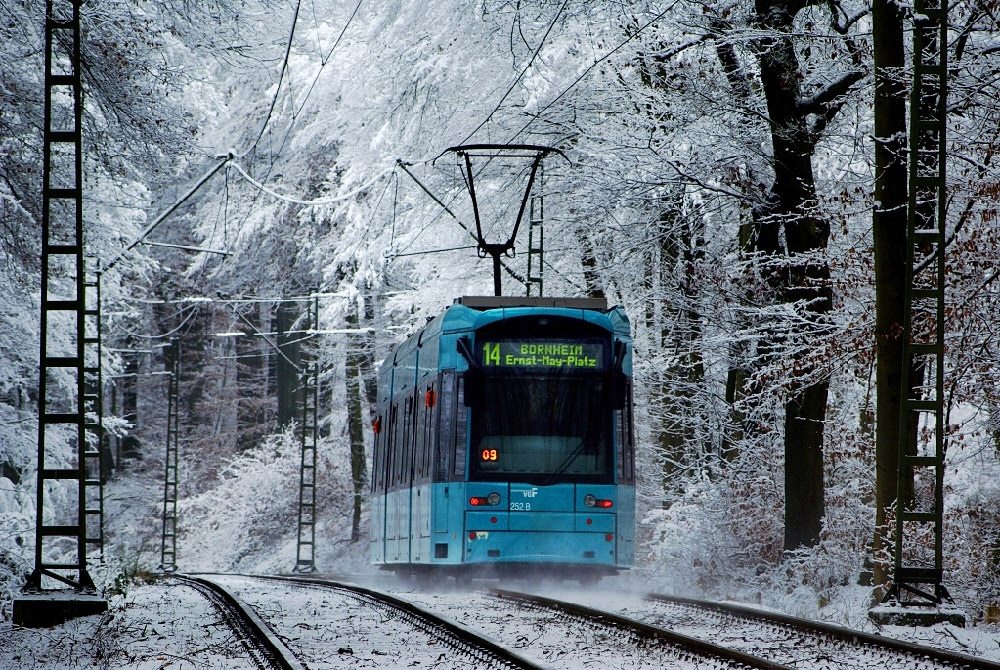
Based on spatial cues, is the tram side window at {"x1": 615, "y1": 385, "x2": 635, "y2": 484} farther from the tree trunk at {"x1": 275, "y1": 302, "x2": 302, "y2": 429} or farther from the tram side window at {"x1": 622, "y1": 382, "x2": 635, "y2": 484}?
the tree trunk at {"x1": 275, "y1": 302, "x2": 302, "y2": 429}

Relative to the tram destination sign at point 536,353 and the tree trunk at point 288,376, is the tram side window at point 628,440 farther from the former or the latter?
the tree trunk at point 288,376

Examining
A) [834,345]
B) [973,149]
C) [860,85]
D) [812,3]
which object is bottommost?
[834,345]

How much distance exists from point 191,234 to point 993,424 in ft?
114

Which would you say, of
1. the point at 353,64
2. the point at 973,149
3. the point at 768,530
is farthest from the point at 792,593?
the point at 353,64

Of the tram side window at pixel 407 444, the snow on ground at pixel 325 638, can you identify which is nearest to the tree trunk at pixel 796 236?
the snow on ground at pixel 325 638

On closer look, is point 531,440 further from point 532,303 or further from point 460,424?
point 532,303

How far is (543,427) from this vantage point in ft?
51.5

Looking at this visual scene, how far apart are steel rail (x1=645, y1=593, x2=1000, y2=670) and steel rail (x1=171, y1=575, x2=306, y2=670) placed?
12.9ft

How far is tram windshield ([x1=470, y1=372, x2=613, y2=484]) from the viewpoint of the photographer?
1559cm

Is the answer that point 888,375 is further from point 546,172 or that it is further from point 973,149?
point 546,172

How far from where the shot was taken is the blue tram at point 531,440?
1539 cm

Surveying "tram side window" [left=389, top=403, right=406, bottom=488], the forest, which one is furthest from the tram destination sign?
"tram side window" [left=389, top=403, right=406, bottom=488]

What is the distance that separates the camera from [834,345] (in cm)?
1556

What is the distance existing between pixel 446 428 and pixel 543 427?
3.52 ft
